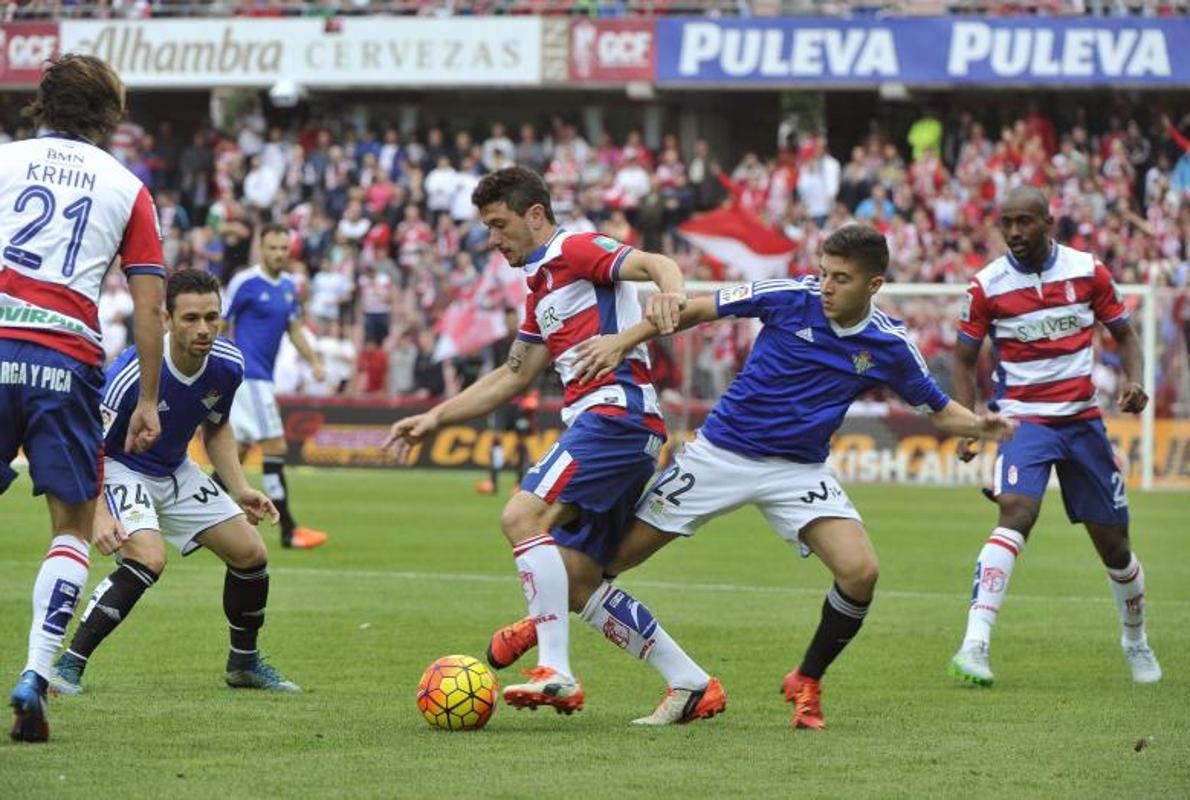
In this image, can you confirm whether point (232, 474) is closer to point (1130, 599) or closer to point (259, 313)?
point (1130, 599)

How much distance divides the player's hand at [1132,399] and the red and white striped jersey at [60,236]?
211 inches

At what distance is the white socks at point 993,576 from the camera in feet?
34.5

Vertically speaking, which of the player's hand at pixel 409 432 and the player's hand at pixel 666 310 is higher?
the player's hand at pixel 666 310

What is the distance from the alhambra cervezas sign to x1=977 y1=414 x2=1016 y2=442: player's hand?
28451 millimetres

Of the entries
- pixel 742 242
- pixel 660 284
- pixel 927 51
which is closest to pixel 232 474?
pixel 660 284

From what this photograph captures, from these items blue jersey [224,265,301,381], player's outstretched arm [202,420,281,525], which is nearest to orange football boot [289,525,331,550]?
blue jersey [224,265,301,381]

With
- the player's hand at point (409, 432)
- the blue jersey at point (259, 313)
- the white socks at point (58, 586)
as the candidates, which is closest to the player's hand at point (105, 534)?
the white socks at point (58, 586)

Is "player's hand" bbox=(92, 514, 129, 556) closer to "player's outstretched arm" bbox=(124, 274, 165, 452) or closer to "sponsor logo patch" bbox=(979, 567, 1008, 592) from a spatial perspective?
"player's outstretched arm" bbox=(124, 274, 165, 452)

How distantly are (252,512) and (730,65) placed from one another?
27.3 meters

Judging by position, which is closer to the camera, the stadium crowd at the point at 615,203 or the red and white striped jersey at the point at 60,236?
the red and white striped jersey at the point at 60,236

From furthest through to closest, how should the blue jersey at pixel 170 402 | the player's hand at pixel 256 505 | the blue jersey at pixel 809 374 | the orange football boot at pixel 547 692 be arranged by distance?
the blue jersey at pixel 170 402
the player's hand at pixel 256 505
the blue jersey at pixel 809 374
the orange football boot at pixel 547 692

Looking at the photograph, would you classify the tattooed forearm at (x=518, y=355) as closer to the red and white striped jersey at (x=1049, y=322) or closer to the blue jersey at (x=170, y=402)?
the blue jersey at (x=170, y=402)

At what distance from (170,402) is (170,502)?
18.3 inches

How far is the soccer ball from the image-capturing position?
27.0 ft
